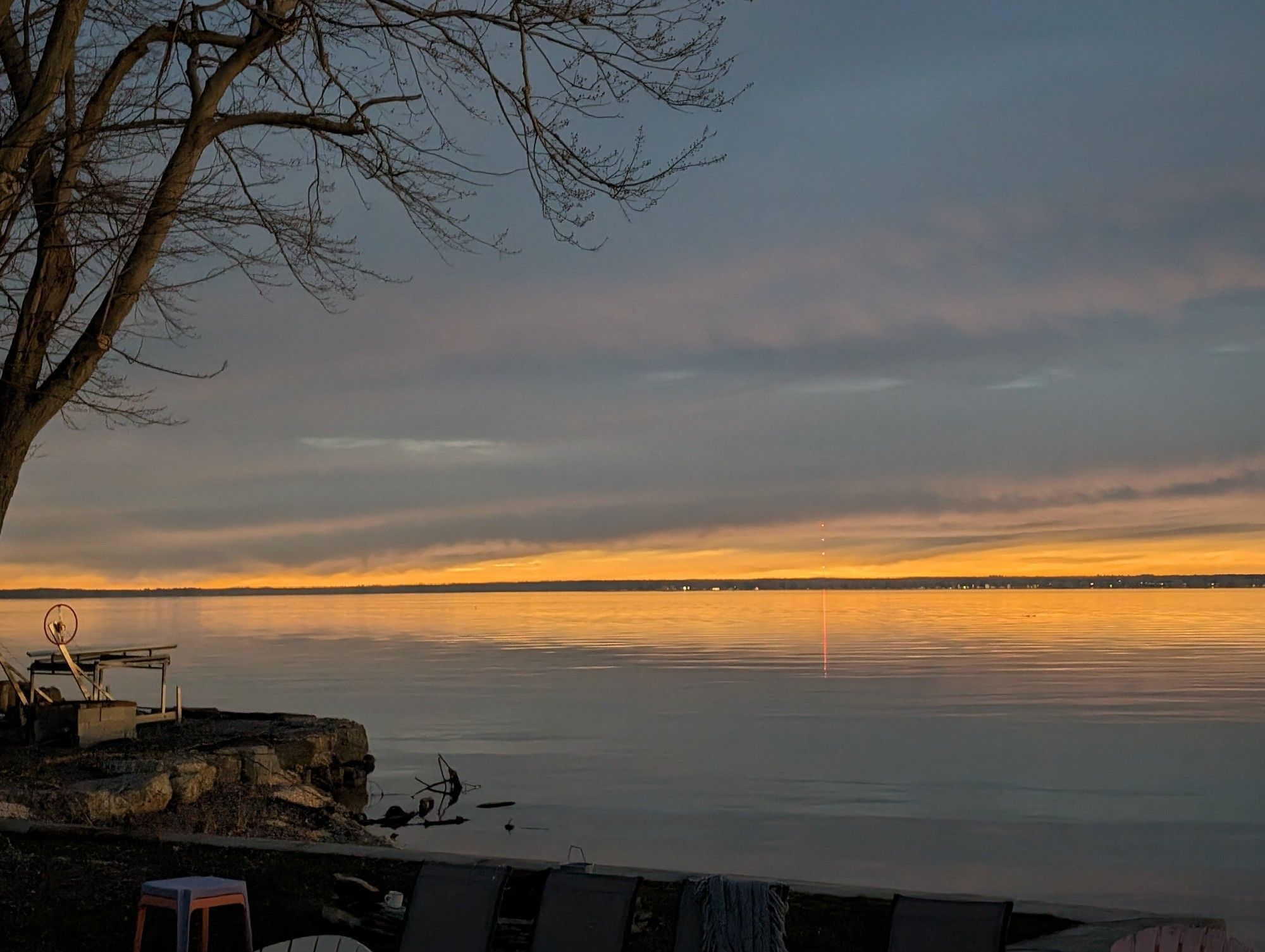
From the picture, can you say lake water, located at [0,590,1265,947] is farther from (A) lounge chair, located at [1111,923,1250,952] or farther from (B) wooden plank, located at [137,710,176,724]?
(A) lounge chair, located at [1111,923,1250,952]

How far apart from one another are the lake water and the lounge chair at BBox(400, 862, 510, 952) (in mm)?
9245

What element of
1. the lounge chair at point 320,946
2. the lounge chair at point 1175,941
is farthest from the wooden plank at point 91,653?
the lounge chair at point 1175,941

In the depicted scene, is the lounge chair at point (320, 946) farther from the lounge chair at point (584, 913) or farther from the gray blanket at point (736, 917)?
the gray blanket at point (736, 917)

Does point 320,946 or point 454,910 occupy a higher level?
point 454,910

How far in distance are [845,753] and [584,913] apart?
69.1ft

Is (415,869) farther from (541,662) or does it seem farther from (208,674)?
(541,662)

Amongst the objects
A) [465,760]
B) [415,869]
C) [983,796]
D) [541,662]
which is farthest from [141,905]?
[541,662]

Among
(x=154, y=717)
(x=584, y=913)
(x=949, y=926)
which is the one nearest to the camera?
(x=949, y=926)

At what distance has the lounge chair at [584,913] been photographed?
5.48 metres

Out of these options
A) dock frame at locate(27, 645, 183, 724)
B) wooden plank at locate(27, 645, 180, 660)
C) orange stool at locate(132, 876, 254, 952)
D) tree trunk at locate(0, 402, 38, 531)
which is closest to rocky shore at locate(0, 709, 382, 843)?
dock frame at locate(27, 645, 183, 724)

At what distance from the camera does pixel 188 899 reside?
20.2 feet

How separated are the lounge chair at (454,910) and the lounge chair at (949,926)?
165 cm

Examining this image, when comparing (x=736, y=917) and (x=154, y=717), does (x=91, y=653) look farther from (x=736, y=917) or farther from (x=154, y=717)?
(x=736, y=917)

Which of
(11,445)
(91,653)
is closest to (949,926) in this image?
(11,445)
